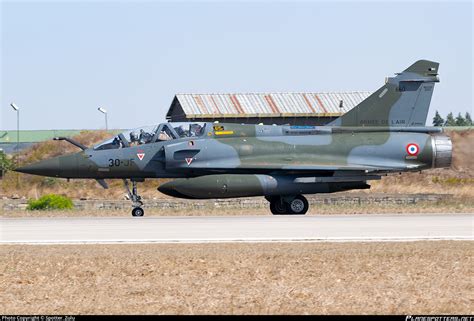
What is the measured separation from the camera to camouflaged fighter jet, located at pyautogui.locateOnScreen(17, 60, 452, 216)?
25.4 m

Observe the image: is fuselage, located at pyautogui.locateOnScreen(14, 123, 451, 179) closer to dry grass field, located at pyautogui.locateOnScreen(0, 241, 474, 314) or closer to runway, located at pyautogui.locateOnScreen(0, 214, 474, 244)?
runway, located at pyautogui.locateOnScreen(0, 214, 474, 244)

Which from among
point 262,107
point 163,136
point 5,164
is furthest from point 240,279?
point 262,107

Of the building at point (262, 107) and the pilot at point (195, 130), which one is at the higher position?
the building at point (262, 107)

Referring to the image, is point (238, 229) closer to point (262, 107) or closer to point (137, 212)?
point (137, 212)

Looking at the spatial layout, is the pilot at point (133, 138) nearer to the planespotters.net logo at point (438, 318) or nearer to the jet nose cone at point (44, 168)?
the jet nose cone at point (44, 168)

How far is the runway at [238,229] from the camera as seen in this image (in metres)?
17.3

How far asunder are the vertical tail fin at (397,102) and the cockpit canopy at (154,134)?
4471 mm

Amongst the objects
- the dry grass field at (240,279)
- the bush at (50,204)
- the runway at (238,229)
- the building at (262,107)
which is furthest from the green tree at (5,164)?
the dry grass field at (240,279)

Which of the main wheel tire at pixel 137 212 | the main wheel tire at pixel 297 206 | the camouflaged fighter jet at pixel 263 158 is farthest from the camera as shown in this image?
the main wheel tire at pixel 297 206

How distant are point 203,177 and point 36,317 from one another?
46.8 feet

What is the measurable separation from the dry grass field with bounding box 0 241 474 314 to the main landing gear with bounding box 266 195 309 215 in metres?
9.78

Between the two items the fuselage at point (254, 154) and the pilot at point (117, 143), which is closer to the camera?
the fuselage at point (254, 154)

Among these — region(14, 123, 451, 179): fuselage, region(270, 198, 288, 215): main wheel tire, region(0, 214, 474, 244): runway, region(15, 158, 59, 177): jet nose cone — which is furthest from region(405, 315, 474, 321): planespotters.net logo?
region(15, 158, 59, 177): jet nose cone

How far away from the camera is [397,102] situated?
27.8 m
